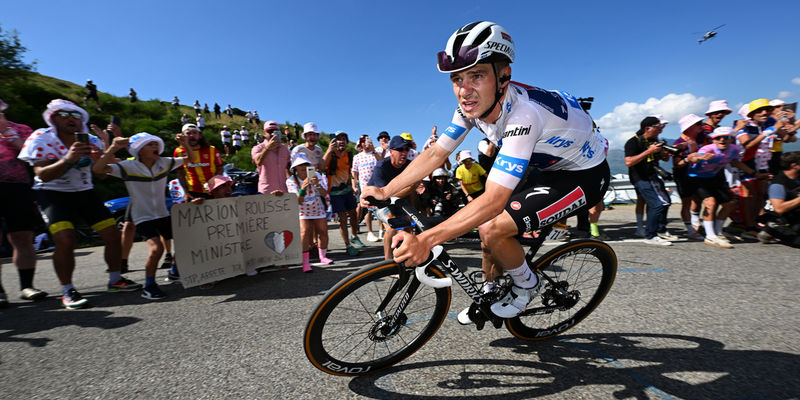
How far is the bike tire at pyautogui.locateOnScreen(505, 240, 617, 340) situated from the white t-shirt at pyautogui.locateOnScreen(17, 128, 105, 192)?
16.0 ft

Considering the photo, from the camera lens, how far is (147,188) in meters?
4.04

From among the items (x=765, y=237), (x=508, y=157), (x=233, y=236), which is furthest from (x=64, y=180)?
(x=765, y=237)

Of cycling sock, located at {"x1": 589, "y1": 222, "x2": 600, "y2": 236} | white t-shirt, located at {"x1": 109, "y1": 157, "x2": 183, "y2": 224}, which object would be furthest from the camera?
white t-shirt, located at {"x1": 109, "y1": 157, "x2": 183, "y2": 224}

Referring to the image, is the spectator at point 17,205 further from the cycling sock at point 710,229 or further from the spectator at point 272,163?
the cycling sock at point 710,229

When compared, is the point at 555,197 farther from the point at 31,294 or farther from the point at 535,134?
the point at 31,294

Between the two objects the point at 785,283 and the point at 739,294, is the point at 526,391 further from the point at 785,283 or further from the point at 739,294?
the point at 785,283

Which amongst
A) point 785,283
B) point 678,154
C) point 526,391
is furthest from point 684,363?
point 678,154

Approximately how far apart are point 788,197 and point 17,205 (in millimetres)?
10757

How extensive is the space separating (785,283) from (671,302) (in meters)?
1.82

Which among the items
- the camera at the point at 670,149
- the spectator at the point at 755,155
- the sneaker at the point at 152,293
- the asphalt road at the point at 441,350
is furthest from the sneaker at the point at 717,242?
the sneaker at the point at 152,293

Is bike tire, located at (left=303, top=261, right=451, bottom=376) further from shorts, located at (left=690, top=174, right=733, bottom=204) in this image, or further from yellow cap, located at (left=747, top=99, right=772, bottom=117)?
yellow cap, located at (left=747, top=99, right=772, bottom=117)

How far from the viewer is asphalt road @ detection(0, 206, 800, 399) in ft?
6.47

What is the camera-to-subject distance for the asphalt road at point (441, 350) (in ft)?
6.47

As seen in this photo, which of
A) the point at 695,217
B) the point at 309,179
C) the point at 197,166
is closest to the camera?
the point at 197,166
